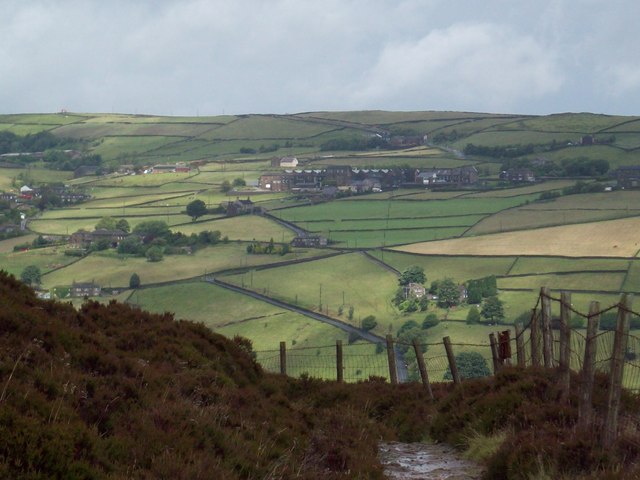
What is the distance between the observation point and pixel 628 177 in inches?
4377

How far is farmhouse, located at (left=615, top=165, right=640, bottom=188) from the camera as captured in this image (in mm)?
109744

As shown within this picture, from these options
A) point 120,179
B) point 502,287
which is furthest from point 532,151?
point 502,287

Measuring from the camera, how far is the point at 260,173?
456 feet

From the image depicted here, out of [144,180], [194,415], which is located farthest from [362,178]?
[194,415]

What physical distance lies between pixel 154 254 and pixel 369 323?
29638 mm

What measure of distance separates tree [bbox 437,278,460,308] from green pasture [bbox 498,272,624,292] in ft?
9.02

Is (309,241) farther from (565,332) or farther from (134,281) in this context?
(565,332)

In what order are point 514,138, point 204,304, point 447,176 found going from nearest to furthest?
point 204,304, point 447,176, point 514,138

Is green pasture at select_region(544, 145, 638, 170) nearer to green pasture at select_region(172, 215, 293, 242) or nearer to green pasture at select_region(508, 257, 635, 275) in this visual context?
green pasture at select_region(172, 215, 293, 242)

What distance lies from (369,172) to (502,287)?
237ft

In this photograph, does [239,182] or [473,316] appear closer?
[473,316]

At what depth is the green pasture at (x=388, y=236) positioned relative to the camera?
275ft

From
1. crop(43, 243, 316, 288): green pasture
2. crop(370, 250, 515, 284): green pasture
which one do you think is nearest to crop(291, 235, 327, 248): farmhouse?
crop(43, 243, 316, 288): green pasture

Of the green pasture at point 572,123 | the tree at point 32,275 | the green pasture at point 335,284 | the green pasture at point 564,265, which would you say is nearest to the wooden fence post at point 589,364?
the green pasture at point 335,284
